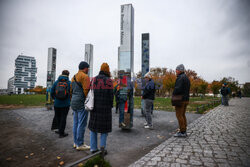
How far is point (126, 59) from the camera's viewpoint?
5.10 meters

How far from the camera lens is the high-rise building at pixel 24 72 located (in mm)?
141125

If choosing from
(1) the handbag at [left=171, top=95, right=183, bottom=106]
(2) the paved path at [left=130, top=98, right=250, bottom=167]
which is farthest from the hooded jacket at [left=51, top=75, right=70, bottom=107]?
(1) the handbag at [left=171, top=95, right=183, bottom=106]

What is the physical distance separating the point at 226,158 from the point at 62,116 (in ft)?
14.8

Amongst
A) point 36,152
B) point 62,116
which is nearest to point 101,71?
point 62,116

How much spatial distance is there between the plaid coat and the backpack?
5.68ft

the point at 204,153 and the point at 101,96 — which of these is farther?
the point at 204,153

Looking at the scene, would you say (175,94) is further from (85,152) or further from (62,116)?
(62,116)

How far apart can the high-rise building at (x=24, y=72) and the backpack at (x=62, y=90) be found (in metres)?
166

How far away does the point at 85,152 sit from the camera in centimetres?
348

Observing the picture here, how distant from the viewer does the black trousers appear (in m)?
4.51

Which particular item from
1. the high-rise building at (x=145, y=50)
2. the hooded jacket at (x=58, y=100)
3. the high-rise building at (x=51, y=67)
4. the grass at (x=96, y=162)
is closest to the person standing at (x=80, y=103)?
the hooded jacket at (x=58, y=100)

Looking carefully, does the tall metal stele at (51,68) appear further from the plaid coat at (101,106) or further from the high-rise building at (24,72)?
the high-rise building at (24,72)

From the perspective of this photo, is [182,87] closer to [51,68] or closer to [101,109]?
[101,109]

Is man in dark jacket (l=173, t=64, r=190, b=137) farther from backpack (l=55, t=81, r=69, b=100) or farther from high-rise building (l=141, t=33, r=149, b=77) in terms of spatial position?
backpack (l=55, t=81, r=69, b=100)
